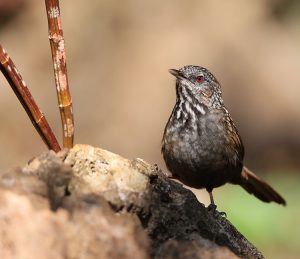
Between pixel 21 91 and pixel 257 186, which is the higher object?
pixel 21 91

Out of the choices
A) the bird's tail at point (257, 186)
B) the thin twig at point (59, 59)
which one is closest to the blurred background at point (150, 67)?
the bird's tail at point (257, 186)

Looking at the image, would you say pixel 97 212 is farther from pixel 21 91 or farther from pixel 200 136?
pixel 200 136

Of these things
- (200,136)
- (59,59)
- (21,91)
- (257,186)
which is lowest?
(257,186)

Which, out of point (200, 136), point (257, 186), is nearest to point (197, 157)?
point (200, 136)

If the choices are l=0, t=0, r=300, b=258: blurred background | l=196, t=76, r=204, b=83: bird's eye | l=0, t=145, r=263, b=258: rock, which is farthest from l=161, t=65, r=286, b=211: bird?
l=0, t=0, r=300, b=258: blurred background

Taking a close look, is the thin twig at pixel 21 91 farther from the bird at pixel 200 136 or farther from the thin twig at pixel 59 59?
the bird at pixel 200 136

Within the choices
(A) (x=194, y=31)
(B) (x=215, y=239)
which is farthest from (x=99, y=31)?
(B) (x=215, y=239)
